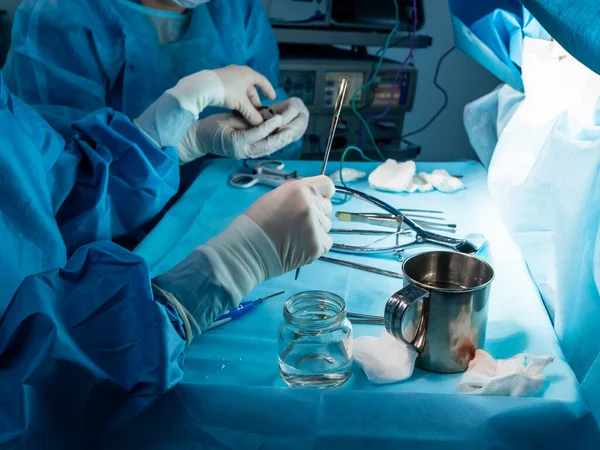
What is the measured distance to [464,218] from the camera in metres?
1.31

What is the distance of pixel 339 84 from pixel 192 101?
0.89 m

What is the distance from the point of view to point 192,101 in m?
1.38

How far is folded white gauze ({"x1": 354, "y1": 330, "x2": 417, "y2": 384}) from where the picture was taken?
763mm

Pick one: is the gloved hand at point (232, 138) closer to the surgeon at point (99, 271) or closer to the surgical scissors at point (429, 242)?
the surgeon at point (99, 271)

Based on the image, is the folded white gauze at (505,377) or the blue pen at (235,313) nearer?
the folded white gauze at (505,377)

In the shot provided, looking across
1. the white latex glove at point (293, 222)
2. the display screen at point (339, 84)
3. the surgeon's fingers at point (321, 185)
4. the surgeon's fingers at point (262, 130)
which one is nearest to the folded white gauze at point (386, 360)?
the white latex glove at point (293, 222)

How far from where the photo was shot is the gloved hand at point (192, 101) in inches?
52.8

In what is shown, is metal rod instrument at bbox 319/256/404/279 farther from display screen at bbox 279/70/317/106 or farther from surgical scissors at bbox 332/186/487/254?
display screen at bbox 279/70/317/106

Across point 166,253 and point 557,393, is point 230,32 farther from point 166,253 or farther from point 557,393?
point 557,393

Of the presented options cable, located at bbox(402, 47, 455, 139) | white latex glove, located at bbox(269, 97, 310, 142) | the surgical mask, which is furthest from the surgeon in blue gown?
cable, located at bbox(402, 47, 455, 139)

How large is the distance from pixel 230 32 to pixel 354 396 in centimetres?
142

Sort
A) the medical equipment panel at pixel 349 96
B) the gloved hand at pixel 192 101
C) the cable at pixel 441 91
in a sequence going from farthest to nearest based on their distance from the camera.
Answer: the cable at pixel 441 91 → the medical equipment panel at pixel 349 96 → the gloved hand at pixel 192 101

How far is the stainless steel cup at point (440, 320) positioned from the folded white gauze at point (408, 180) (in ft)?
2.17

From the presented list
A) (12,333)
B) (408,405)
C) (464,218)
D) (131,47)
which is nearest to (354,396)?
(408,405)
